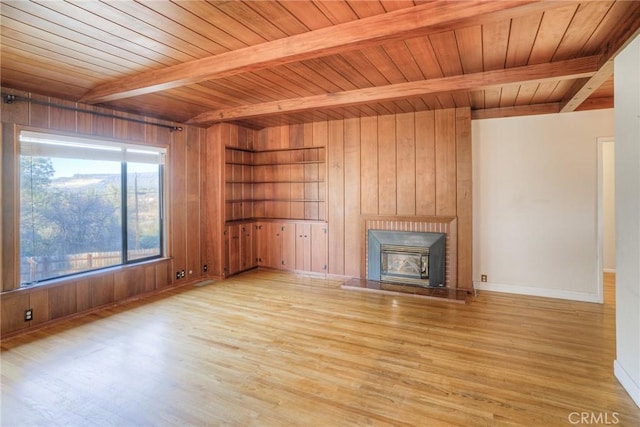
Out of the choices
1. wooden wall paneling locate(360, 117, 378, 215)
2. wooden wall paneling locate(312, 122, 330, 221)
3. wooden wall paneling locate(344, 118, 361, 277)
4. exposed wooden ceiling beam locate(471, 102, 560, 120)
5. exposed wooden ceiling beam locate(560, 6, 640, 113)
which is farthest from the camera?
wooden wall paneling locate(312, 122, 330, 221)

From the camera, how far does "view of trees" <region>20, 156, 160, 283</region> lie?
12.1 ft

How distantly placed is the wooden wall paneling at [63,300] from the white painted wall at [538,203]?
216 inches

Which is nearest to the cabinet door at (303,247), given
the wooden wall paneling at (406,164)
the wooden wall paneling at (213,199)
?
the wooden wall paneling at (213,199)

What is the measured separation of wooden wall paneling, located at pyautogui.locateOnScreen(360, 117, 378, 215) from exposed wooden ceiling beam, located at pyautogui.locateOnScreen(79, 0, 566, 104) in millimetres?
2908

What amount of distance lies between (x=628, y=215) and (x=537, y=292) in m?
2.73

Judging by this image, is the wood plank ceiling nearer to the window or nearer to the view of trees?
the window

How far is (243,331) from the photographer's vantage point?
3.50 meters

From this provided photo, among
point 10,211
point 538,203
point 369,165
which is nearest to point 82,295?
point 10,211

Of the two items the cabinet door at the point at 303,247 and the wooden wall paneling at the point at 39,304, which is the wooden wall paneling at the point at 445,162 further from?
the wooden wall paneling at the point at 39,304

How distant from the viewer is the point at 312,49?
8.37 ft

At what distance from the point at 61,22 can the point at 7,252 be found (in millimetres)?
2531

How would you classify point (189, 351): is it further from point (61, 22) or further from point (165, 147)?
point (165, 147)

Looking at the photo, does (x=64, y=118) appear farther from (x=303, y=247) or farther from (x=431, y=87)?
(x=431, y=87)

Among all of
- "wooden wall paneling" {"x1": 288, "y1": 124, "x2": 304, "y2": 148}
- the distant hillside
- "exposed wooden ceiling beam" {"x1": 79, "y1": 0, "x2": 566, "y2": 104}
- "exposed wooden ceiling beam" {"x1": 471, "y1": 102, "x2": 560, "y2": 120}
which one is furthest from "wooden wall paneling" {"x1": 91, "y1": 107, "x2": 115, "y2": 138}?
"exposed wooden ceiling beam" {"x1": 471, "y1": 102, "x2": 560, "y2": 120}
